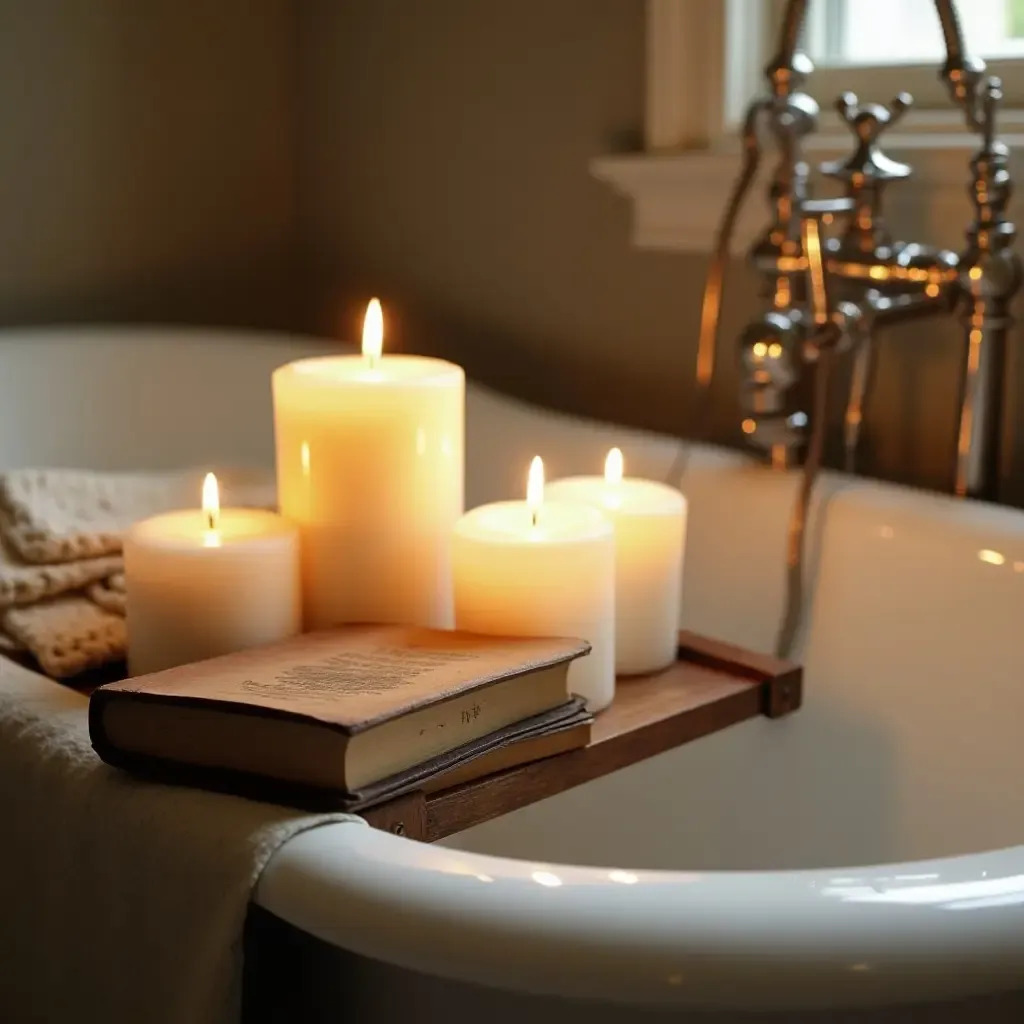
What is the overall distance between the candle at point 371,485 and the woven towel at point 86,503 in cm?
16

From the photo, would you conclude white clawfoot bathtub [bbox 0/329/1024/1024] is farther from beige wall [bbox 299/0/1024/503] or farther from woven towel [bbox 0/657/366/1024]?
beige wall [bbox 299/0/1024/503]

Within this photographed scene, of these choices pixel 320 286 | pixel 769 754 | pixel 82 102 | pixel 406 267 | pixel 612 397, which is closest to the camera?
pixel 769 754

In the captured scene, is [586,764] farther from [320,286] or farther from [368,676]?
[320,286]

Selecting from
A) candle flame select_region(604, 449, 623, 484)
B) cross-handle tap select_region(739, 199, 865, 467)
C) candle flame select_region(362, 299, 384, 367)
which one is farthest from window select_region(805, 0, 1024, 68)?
candle flame select_region(362, 299, 384, 367)

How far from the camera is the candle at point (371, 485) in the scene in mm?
883

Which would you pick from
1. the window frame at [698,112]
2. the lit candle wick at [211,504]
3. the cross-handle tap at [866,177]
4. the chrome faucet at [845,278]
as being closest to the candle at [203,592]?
the lit candle wick at [211,504]

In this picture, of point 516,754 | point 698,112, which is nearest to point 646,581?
point 516,754

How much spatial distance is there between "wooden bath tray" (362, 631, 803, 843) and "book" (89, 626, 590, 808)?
2 cm

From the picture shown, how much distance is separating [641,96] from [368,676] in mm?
974

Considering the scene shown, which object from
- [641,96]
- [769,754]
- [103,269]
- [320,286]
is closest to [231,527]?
[769,754]

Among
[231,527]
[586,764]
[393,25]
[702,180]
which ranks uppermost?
[393,25]

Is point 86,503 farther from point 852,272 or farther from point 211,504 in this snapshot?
point 852,272

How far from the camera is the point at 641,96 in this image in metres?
1.56

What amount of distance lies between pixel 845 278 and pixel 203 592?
0.67 m
